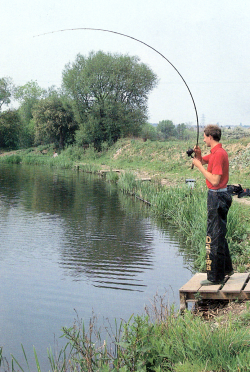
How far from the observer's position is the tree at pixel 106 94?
1577 inches

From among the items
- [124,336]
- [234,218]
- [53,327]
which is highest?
[234,218]

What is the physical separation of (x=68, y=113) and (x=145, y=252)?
37601 mm

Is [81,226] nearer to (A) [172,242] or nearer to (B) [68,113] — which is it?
(A) [172,242]

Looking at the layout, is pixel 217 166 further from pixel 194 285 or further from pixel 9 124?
pixel 9 124

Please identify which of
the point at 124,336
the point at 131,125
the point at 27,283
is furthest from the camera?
the point at 131,125

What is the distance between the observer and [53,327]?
5094 mm

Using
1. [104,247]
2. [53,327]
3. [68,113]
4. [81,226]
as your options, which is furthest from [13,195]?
[68,113]

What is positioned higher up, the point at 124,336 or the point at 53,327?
the point at 124,336

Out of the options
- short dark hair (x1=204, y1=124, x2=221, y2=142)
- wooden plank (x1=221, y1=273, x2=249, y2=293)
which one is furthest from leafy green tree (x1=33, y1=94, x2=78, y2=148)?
short dark hair (x1=204, y1=124, x2=221, y2=142)

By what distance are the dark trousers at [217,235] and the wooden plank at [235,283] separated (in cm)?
14

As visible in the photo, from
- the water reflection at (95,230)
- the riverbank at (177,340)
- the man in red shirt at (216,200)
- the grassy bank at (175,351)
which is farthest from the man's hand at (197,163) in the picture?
the water reflection at (95,230)

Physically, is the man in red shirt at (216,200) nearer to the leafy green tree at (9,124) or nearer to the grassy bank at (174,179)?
the grassy bank at (174,179)

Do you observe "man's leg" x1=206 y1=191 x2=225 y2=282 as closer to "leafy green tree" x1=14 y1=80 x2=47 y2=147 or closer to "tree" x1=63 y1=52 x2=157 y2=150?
"tree" x1=63 y1=52 x2=157 y2=150

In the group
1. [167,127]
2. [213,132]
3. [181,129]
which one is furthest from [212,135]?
[167,127]
